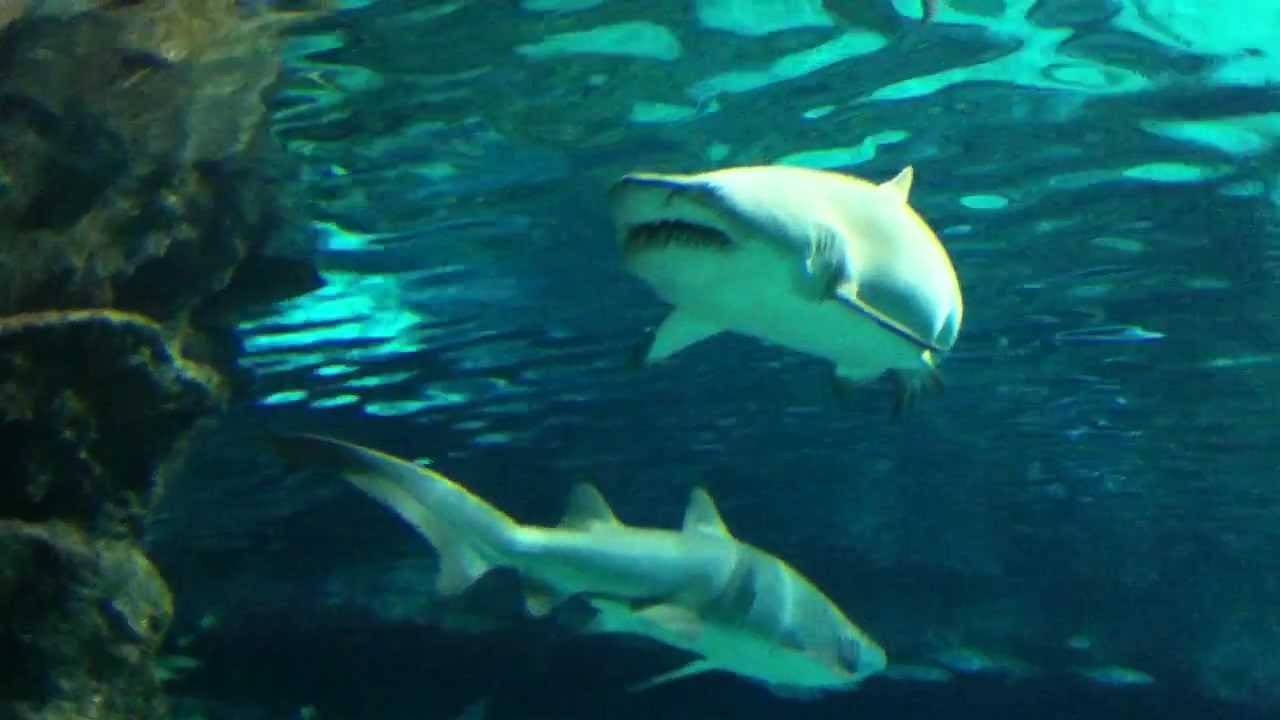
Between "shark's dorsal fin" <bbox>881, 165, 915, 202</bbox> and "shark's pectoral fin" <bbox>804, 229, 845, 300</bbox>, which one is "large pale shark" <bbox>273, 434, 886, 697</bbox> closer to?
"shark's pectoral fin" <bbox>804, 229, 845, 300</bbox>

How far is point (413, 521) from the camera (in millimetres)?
5375

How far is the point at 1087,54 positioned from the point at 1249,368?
1144cm

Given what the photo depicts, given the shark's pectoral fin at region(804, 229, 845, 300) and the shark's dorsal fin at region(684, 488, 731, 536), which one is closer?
the shark's pectoral fin at region(804, 229, 845, 300)

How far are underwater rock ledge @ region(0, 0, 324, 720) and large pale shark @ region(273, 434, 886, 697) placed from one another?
505cm

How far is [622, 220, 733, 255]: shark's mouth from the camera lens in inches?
134

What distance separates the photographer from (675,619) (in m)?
6.79

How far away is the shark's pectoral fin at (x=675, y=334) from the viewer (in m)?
4.28

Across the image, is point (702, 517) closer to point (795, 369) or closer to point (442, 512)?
point (442, 512)

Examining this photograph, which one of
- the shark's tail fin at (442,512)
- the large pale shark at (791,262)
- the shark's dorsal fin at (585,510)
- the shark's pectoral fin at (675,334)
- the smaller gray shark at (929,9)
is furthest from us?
the smaller gray shark at (929,9)

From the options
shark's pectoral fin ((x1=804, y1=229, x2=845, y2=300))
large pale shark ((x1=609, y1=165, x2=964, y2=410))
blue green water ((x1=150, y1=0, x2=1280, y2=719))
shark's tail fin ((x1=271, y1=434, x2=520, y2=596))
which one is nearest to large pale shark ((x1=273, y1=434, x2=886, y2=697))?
shark's tail fin ((x1=271, y1=434, x2=520, y2=596))

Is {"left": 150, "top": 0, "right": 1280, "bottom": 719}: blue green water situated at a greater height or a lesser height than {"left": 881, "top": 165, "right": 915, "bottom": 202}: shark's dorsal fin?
lesser

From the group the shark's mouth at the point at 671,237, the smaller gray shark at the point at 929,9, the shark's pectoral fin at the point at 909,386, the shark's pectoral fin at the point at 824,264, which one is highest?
the shark's mouth at the point at 671,237

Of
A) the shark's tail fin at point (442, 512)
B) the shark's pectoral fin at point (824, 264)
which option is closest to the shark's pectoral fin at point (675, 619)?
the shark's tail fin at point (442, 512)

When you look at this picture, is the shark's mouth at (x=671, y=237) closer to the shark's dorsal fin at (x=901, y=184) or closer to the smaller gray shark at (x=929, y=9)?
the shark's dorsal fin at (x=901, y=184)
